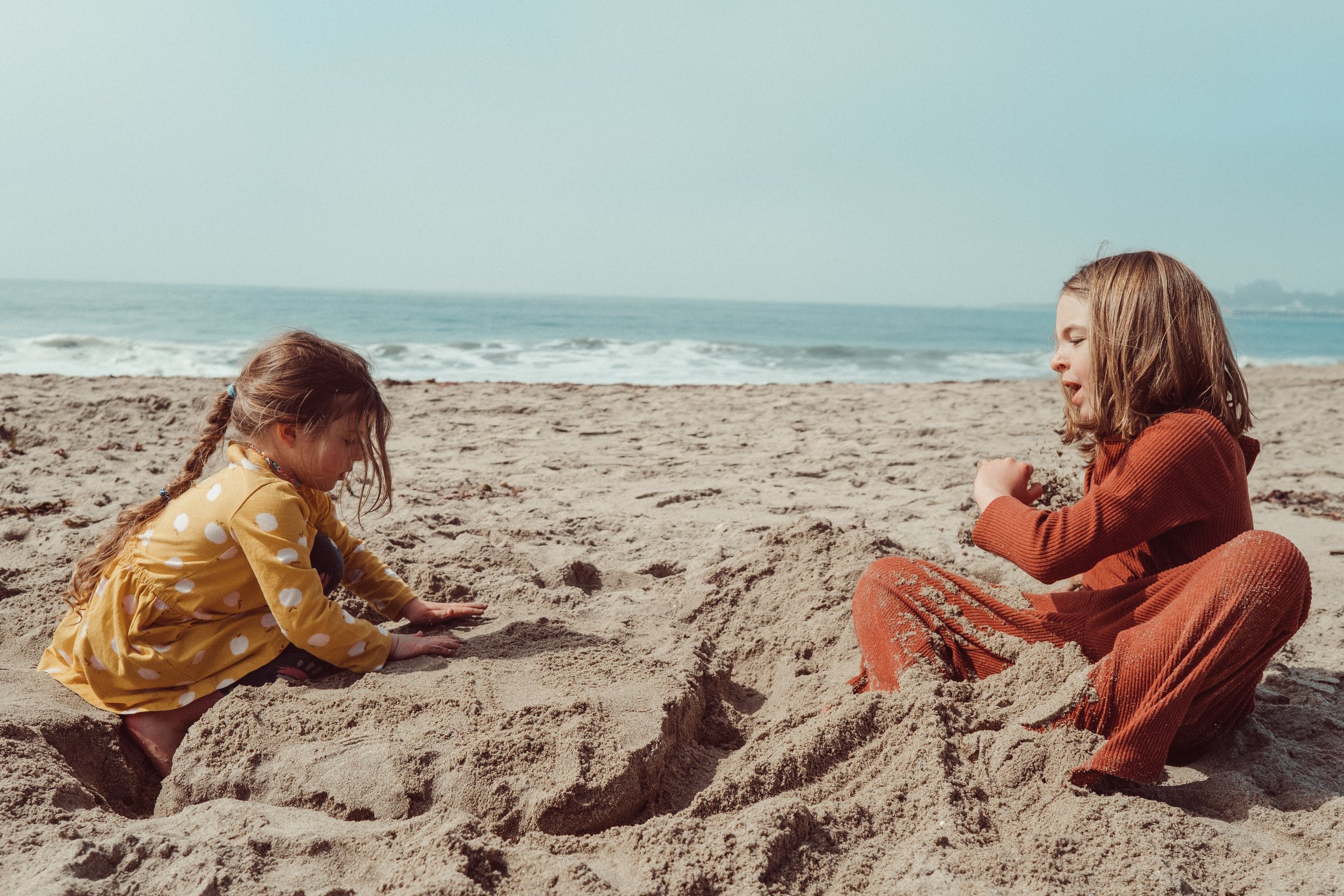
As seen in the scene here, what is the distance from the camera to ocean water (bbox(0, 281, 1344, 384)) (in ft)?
40.8

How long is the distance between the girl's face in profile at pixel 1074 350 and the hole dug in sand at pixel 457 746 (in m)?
1.10

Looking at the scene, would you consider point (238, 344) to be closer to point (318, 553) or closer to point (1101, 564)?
point (318, 553)

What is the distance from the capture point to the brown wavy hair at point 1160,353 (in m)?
1.85

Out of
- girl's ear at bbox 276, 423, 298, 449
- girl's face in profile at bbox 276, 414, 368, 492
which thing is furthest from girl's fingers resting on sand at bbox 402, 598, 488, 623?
girl's ear at bbox 276, 423, 298, 449

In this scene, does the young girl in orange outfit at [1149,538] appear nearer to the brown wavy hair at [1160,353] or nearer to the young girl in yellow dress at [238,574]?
the brown wavy hair at [1160,353]

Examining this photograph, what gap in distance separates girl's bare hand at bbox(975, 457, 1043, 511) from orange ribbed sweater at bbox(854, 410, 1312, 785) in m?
0.05

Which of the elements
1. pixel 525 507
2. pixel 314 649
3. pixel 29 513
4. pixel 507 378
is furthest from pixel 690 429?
pixel 507 378

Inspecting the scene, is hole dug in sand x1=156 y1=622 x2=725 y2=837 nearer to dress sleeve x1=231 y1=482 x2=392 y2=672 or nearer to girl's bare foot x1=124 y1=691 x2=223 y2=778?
dress sleeve x1=231 y1=482 x2=392 y2=672

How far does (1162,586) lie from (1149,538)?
12cm

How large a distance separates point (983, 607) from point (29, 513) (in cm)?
359

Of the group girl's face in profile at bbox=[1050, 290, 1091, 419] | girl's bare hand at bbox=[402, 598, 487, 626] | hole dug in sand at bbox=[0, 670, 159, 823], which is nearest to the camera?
hole dug in sand at bbox=[0, 670, 159, 823]

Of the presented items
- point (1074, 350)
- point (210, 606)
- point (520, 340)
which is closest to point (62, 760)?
point (210, 606)

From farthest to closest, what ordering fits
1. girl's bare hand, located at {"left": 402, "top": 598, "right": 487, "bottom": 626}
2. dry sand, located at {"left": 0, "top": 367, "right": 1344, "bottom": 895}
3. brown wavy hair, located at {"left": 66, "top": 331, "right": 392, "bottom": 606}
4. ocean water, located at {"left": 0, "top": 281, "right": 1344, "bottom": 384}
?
ocean water, located at {"left": 0, "top": 281, "right": 1344, "bottom": 384} < girl's bare hand, located at {"left": 402, "top": 598, "right": 487, "bottom": 626} < brown wavy hair, located at {"left": 66, "top": 331, "right": 392, "bottom": 606} < dry sand, located at {"left": 0, "top": 367, "right": 1344, "bottom": 895}

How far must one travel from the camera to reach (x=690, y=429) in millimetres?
5879
